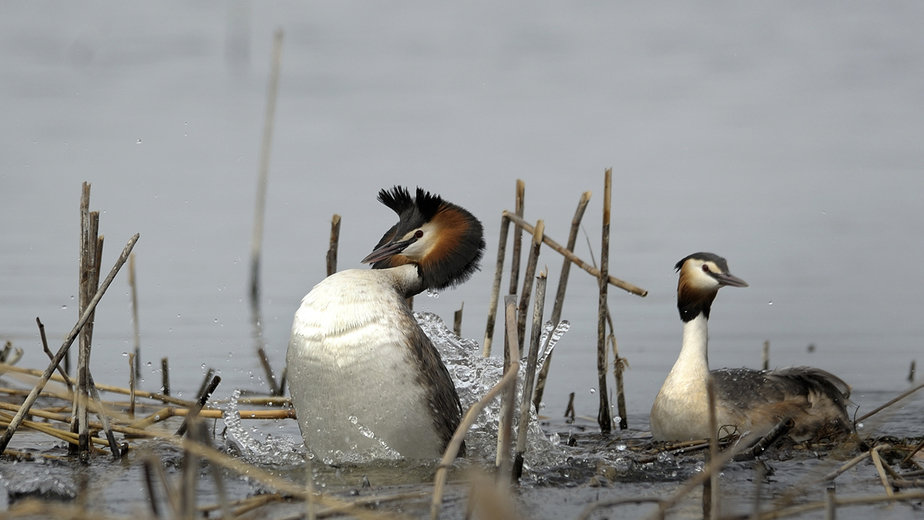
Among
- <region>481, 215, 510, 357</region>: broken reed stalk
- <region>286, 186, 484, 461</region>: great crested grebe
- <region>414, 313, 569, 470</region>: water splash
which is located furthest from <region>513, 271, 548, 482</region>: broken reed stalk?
<region>481, 215, 510, 357</region>: broken reed stalk

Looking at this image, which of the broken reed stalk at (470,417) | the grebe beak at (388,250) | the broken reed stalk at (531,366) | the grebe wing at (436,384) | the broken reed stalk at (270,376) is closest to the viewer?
the broken reed stalk at (470,417)

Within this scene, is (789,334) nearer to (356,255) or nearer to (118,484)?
(356,255)

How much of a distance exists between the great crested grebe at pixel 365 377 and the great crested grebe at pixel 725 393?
68.9 inches

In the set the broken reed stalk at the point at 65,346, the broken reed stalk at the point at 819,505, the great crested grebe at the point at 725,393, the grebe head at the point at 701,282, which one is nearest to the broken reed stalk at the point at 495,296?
the great crested grebe at the point at 725,393

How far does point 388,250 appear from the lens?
20.6 feet

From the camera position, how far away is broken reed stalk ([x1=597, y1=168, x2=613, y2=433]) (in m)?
6.88

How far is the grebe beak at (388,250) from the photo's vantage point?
6223 millimetres

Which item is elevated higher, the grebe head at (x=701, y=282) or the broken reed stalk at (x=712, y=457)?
the grebe head at (x=701, y=282)

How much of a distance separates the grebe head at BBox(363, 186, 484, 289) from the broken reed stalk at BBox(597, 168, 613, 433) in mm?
826

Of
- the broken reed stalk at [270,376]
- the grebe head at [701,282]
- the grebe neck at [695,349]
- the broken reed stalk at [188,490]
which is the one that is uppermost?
the grebe head at [701,282]

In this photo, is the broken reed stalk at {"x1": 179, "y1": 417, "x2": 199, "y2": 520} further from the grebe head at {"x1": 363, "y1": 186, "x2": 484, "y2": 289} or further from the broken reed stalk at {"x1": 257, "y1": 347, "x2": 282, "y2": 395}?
the broken reed stalk at {"x1": 257, "y1": 347, "x2": 282, "y2": 395}

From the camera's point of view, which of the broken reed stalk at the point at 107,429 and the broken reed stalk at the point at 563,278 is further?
the broken reed stalk at the point at 563,278

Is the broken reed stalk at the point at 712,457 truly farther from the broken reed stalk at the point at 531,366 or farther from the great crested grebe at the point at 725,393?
the great crested grebe at the point at 725,393

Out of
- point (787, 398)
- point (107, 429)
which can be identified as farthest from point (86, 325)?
point (787, 398)
